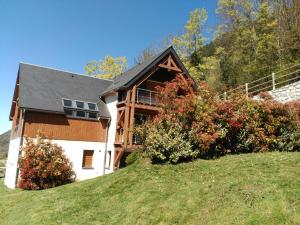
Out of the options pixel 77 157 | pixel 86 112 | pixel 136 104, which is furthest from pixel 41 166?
pixel 136 104

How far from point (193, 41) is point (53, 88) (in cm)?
2221

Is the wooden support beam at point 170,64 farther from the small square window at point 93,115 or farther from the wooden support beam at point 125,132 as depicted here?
the small square window at point 93,115

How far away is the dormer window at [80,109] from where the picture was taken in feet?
72.9

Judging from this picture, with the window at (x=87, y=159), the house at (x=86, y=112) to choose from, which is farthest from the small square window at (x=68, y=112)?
the window at (x=87, y=159)

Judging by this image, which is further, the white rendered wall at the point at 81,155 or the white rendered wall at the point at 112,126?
the white rendered wall at the point at 112,126

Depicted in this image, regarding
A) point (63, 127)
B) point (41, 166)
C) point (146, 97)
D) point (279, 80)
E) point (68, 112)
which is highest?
point (279, 80)

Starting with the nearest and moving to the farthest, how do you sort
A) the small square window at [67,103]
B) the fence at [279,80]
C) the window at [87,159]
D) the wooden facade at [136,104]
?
the fence at [279,80], the wooden facade at [136,104], the small square window at [67,103], the window at [87,159]

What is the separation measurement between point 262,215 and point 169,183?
4.33m

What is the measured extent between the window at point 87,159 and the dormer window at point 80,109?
273 cm

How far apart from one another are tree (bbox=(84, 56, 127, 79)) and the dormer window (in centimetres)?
2145

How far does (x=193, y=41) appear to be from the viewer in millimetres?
39125

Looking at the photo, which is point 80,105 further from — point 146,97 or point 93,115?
point 146,97

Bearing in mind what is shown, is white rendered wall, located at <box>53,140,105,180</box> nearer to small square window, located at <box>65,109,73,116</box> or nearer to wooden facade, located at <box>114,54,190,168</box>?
wooden facade, located at <box>114,54,190,168</box>

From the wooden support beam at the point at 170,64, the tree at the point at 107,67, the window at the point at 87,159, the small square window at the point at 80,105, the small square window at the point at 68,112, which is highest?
the tree at the point at 107,67
